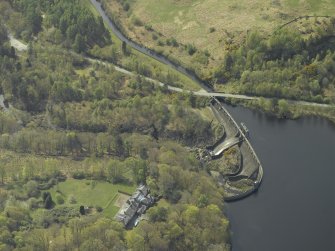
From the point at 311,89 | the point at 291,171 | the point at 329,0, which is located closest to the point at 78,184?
the point at 291,171

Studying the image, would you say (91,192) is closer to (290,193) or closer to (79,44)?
(290,193)

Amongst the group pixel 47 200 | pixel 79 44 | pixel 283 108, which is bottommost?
pixel 47 200

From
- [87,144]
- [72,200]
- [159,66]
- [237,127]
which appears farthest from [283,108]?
[72,200]

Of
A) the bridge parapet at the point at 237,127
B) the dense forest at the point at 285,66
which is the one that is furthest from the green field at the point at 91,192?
the dense forest at the point at 285,66

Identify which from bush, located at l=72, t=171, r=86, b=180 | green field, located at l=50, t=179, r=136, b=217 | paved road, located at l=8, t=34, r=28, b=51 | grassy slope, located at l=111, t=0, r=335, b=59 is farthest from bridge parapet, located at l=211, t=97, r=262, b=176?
paved road, located at l=8, t=34, r=28, b=51

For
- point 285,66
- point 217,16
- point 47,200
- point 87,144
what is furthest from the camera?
point 217,16

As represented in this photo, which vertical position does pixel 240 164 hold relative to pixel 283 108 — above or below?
below

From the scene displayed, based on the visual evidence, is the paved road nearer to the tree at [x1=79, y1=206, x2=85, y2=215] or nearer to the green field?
the green field

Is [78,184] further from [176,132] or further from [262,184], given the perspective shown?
[262,184]
